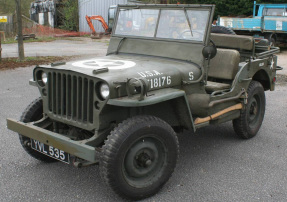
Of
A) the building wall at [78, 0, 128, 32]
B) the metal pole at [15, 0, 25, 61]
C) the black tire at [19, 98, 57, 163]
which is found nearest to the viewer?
the black tire at [19, 98, 57, 163]

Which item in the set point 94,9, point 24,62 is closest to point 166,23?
point 24,62

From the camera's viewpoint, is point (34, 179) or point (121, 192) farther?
point (34, 179)

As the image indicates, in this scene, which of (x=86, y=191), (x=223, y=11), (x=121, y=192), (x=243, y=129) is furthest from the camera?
(x=223, y=11)

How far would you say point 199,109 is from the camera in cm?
401

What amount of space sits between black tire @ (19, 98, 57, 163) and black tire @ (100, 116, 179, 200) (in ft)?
4.26

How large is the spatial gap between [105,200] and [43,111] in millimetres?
1285

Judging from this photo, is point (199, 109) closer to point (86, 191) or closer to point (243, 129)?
point (243, 129)

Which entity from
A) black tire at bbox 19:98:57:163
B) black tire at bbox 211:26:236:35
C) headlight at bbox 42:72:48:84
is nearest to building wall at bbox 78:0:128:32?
black tire at bbox 211:26:236:35

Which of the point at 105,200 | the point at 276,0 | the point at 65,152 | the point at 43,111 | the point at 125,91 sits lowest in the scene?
the point at 105,200

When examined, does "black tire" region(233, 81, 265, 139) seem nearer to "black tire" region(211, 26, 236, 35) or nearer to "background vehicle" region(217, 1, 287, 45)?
"black tire" region(211, 26, 236, 35)

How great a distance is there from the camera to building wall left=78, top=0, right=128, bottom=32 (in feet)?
85.9

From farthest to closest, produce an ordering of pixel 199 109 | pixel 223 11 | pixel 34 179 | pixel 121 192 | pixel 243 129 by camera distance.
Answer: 1. pixel 223 11
2. pixel 243 129
3. pixel 199 109
4. pixel 34 179
5. pixel 121 192

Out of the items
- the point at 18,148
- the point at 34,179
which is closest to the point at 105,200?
the point at 34,179

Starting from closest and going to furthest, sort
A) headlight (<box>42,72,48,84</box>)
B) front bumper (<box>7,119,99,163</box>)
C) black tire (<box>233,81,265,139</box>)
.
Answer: front bumper (<box>7,119,99,163</box>) → headlight (<box>42,72,48,84</box>) → black tire (<box>233,81,265,139</box>)
